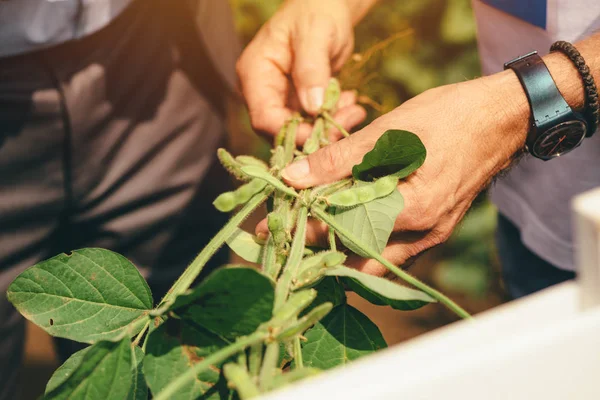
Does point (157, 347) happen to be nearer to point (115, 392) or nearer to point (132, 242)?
point (115, 392)

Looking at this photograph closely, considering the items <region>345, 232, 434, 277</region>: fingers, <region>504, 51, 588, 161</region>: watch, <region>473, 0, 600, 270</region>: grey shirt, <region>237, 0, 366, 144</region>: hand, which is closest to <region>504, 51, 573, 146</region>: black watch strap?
<region>504, 51, 588, 161</region>: watch

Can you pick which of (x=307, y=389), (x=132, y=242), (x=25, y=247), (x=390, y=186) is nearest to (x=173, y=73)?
(x=132, y=242)

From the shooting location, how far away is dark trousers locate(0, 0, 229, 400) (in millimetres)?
1300

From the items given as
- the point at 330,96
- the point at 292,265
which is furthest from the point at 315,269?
the point at 330,96

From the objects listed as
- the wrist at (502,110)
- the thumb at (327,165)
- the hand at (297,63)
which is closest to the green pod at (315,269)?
the thumb at (327,165)

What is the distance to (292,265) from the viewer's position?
60cm

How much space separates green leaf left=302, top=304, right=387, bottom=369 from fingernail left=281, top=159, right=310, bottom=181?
25cm

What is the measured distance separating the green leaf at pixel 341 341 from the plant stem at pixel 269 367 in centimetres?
14

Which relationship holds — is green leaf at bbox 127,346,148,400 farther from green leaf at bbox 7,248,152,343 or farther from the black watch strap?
the black watch strap

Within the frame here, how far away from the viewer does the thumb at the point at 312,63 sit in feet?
3.88

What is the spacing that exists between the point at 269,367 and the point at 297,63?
2.93 feet

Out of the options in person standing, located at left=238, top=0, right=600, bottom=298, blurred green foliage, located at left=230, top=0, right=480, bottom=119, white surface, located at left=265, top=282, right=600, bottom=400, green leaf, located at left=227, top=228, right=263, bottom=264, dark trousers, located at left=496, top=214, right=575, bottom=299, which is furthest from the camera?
blurred green foliage, located at left=230, top=0, right=480, bottom=119

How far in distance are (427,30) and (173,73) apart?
1.27 metres

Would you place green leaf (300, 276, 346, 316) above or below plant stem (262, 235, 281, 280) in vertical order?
below
